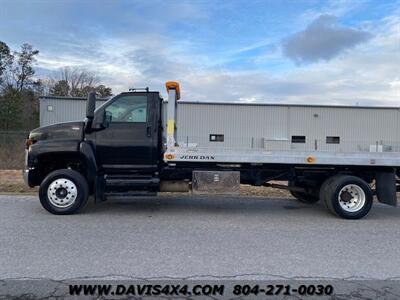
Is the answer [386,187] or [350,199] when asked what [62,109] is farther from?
[386,187]

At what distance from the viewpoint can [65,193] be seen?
835 centimetres


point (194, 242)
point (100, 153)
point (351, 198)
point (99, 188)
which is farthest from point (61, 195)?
point (351, 198)

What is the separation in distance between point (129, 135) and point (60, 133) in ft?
4.37

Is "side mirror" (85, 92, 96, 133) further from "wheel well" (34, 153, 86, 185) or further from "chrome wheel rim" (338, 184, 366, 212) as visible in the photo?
"chrome wheel rim" (338, 184, 366, 212)

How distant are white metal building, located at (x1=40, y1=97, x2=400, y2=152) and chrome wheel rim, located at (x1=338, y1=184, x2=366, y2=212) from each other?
1093 inches

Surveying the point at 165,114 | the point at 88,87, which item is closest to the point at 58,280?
the point at 165,114

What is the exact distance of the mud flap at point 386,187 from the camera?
8.78 metres

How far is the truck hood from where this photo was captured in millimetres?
8609

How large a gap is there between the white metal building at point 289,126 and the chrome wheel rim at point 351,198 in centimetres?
2776

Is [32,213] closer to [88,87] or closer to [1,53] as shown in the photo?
[1,53]

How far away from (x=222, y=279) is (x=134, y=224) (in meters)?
3.15

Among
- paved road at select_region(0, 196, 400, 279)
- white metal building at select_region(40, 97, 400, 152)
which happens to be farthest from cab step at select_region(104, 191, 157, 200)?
white metal building at select_region(40, 97, 400, 152)

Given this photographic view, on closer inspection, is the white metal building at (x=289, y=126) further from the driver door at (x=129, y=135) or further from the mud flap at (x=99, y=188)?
the mud flap at (x=99, y=188)

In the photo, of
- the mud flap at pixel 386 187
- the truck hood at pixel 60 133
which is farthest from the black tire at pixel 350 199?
the truck hood at pixel 60 133
